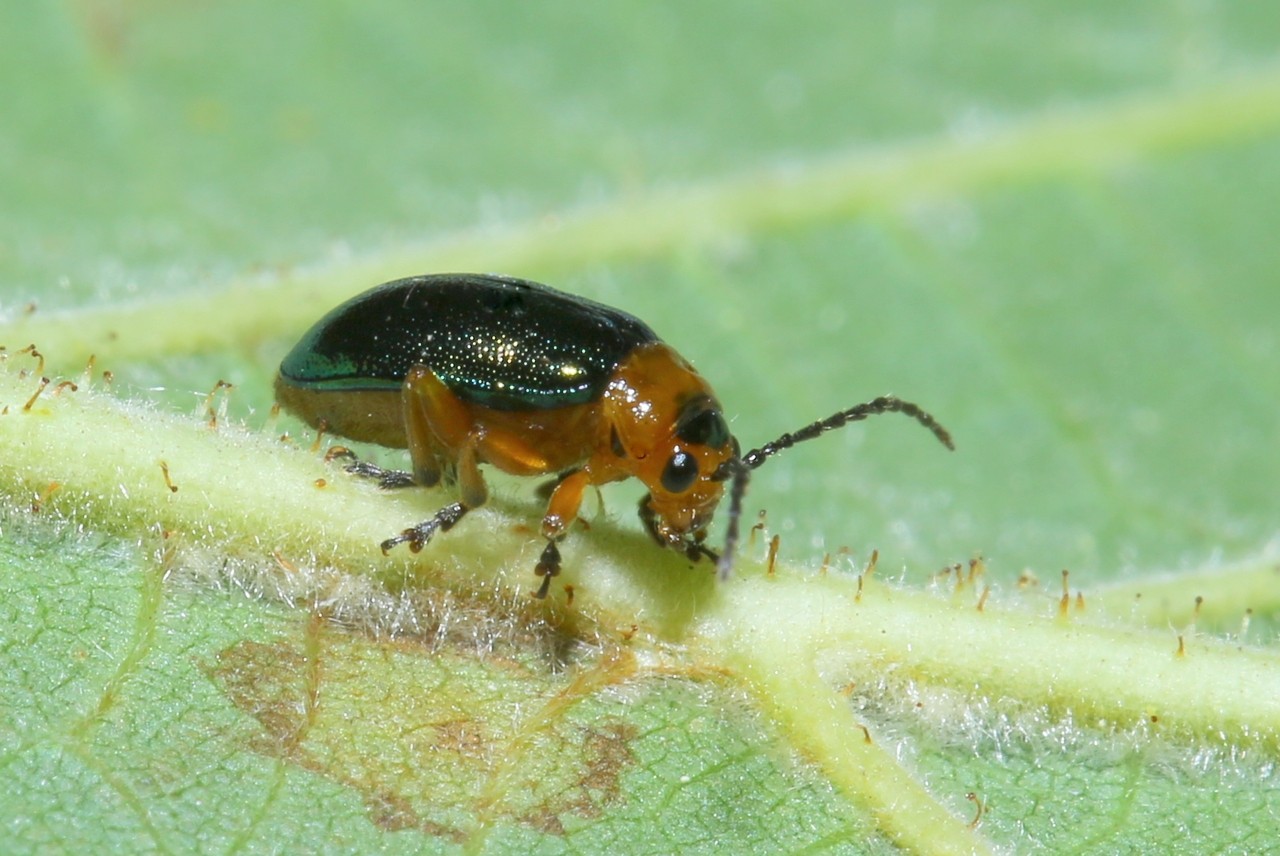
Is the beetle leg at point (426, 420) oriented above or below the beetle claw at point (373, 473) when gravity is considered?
above

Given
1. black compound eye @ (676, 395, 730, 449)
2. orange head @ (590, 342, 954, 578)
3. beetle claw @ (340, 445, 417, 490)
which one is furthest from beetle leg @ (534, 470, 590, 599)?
beetle claw @ (340, 445, 417, 490)

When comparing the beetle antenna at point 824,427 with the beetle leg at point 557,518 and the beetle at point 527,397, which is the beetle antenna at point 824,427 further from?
the beetle leg at point 557,518

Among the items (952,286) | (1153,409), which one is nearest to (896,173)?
(952,286)

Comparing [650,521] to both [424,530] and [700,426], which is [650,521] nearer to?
[700,426]

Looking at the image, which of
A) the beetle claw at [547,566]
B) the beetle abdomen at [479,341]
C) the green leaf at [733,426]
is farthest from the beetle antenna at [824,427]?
the beetle claw at [547,566]

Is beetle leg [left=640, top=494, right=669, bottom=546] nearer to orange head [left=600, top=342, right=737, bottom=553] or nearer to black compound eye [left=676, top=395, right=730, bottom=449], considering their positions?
orange head [left=600, top=342, right=737, bottom=553]

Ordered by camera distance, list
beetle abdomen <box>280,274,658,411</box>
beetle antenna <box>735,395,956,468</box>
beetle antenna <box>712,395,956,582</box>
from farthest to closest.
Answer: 1. beetle antenna <box>735,395,956,468</box>
2. beetle abdomen <box>280,274,658,411</box>
3. beetle antenna <box>712,395,956,582</box>
